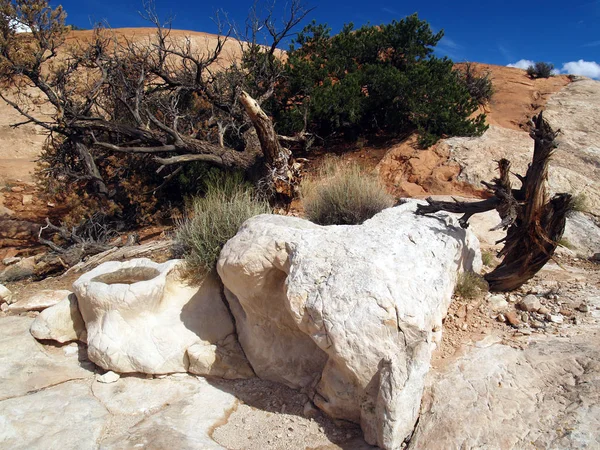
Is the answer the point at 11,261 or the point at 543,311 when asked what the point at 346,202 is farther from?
the point at 11,261

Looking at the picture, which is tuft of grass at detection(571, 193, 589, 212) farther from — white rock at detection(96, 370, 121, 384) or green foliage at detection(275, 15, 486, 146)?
white rock at detection(96, 370, 121, 384)

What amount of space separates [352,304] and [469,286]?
68.7 inches

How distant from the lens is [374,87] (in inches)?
403

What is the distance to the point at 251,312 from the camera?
13.9ft

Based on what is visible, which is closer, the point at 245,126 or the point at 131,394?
the point at 131,394

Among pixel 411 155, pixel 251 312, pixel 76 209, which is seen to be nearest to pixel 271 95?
pixel 411 155

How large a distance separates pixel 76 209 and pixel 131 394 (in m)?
5.58

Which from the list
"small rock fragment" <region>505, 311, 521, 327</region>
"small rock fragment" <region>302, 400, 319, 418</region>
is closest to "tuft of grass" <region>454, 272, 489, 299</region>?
"small rock fragment" <region>505, 311, 521, 327</region>

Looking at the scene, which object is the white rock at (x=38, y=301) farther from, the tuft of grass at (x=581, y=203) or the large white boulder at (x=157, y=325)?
the tuft of grass at (x=581, y=203)

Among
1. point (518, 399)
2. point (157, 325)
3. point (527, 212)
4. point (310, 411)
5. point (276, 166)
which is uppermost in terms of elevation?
point (276, 166)

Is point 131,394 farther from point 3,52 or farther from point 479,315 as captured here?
point 3,52

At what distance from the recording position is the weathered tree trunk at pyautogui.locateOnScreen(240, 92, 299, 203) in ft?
24.6

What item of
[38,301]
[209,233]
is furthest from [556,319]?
[38,301]

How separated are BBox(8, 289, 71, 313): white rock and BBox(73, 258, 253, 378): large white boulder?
86cm
